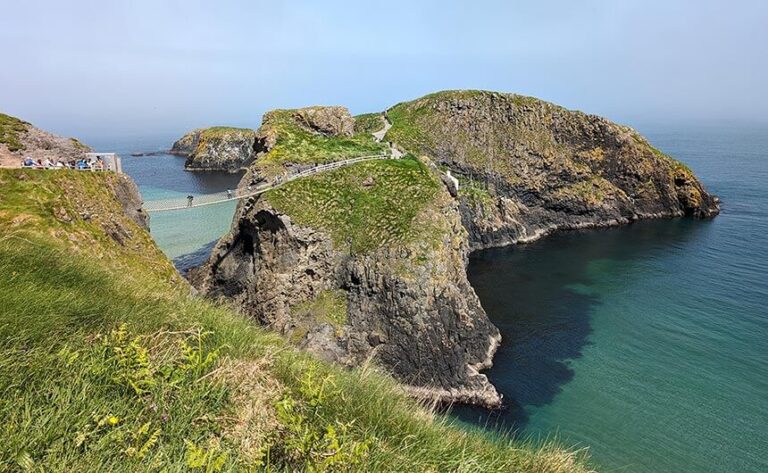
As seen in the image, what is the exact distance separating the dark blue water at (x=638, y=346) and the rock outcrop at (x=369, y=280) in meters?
4.42

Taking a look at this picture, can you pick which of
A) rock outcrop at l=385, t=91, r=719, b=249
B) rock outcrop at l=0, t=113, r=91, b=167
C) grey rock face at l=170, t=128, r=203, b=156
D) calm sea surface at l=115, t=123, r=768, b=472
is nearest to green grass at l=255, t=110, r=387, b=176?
rock outcrop at l=0, t=113, r=91, b=167

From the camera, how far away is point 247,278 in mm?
36125

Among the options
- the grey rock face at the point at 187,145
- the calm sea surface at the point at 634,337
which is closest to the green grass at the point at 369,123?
the calm sea surface at the point at 634,337

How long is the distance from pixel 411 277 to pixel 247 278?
14.8m

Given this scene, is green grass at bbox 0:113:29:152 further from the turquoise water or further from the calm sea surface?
the calm sea surface

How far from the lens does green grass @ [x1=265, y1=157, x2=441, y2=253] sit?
3372 cm

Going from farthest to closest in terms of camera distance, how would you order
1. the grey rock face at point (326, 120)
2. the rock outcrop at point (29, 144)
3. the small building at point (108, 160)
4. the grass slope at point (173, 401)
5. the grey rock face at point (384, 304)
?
the grey rock face at point (326, 120) → the grey rock face at point (384, 304) → the small building at point (108, 160) → the rock outcrop at point (29, 144) → the grass slope at point (173, 401)

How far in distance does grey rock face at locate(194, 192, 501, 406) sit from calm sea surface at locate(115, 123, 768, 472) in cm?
277

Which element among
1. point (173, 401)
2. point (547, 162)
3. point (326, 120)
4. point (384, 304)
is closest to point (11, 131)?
point (384, 304)

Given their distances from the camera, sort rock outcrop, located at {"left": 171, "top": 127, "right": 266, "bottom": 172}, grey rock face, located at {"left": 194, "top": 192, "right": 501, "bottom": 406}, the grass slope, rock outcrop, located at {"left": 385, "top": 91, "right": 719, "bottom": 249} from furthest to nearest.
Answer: rock outcrop, located at {"left": 171, "top": 127, "right": 266, "bottom": 172} < rock outcrop, located at {"left": 385, "top": 91, "right": 719, "bottom": 249} < grey rock face, located at {"left": 194, "top": 192, "right": 501, "bottom": 406} < the grass slope

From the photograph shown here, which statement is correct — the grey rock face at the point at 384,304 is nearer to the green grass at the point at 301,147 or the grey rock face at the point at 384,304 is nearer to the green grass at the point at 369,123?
the green grass at the point at 301,147

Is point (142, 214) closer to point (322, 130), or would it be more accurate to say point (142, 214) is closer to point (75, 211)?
point (75, 211)

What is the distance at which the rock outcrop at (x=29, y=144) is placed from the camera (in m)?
22.3

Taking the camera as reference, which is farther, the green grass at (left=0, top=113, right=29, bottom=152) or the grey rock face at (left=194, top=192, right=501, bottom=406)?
the grey rock face at (left=194, top=192, right=501, bottom=406)
